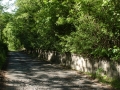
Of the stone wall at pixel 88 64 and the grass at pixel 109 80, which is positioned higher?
the stone wall at pixel 88 64

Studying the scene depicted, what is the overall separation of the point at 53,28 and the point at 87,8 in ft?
40.1

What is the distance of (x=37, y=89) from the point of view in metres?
11.4

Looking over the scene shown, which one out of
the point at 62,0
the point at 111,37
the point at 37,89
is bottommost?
the point at 37,89

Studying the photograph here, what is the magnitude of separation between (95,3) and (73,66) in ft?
32.5

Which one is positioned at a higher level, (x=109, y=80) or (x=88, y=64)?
(x=88, y=64)

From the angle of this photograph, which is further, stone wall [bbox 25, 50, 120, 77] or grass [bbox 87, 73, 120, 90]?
stone wall [bbox 25, 50, 120, 77]

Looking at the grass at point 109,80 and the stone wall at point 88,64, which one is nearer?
the grass at point 109,80

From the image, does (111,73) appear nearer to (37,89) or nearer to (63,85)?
(63,85)

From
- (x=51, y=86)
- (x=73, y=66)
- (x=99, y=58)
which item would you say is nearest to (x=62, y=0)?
(x=73, y=66)

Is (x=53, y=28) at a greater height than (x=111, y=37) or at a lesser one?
greater

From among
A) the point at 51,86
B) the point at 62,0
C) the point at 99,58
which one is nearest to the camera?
the point at 51,86

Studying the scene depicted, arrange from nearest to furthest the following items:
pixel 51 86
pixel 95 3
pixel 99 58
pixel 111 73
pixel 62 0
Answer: pixel 95 3
pixel 51 86
pixel 111 73
pixel 99 58
pixel 62 0

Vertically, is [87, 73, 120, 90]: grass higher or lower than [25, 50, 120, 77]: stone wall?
lower

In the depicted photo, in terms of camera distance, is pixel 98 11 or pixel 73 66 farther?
pixel 73 66
